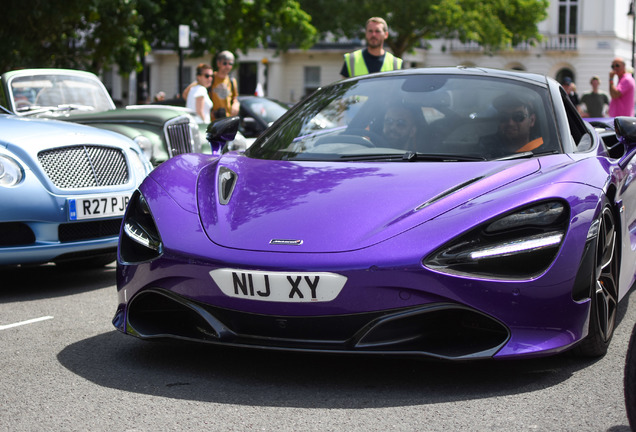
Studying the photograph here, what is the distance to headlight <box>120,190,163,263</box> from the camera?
4.20 metres

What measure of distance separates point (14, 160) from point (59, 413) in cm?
291

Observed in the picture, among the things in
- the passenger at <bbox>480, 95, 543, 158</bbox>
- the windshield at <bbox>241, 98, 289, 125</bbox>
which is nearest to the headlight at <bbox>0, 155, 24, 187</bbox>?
the passenger at <bbox>480, 95, 543, 158</bbox>

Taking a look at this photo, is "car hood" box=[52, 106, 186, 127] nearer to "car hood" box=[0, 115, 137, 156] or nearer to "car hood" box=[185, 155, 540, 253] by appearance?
"car hood" box=[0, 115, 137, 156]

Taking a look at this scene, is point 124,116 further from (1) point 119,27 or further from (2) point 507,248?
(1) point 119,27

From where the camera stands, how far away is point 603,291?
432cm

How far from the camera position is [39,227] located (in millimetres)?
6145

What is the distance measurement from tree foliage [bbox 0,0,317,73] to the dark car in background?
10.5 metres

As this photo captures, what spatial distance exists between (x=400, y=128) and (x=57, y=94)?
222 inches

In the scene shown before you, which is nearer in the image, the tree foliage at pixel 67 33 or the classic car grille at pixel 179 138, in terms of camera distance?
the classic car grille at pixel 179 138

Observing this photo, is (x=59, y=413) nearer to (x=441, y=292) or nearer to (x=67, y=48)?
(x=441, y=292)

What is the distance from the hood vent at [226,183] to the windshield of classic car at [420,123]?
0.98 feet

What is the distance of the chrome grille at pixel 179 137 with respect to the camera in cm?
967

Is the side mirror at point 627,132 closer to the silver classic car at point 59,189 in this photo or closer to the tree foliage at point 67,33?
the silver classic car at point 59,189

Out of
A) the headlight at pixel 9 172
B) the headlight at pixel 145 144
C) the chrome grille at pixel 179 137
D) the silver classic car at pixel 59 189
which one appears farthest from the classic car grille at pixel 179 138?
the headlight at pixel 9 172
